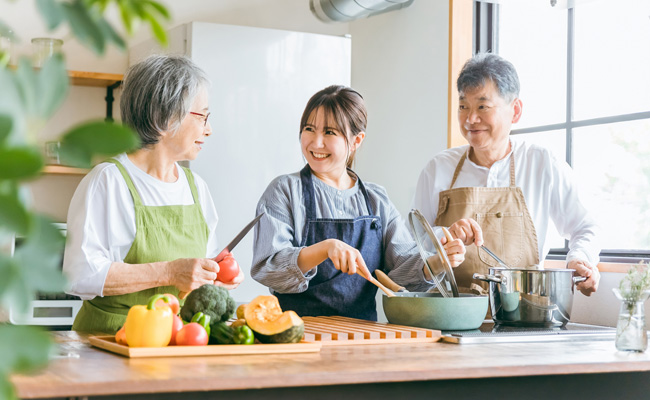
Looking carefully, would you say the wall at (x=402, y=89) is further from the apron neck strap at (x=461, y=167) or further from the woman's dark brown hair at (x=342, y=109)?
the woman's dark brown hair at (x=342, y=109)

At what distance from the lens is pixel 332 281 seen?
6.23 ft

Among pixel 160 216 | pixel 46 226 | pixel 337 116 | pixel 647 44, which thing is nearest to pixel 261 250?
pixel 160 216

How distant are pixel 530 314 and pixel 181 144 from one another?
3.15 ft

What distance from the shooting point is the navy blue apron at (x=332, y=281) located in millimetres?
1896

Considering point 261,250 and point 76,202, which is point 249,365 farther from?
point 76,202

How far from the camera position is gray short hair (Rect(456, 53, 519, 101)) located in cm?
224

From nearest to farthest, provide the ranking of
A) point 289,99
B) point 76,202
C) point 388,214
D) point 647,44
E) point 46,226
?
point 46,226, point 76,202, point 388,214, point 647,44, point 289,99

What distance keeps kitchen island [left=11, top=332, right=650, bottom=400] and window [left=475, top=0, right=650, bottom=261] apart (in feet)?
4.37

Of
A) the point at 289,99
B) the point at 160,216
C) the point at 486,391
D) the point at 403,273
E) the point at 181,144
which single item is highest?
→ the point at 289,99

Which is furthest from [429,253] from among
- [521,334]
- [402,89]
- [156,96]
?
[402,89]

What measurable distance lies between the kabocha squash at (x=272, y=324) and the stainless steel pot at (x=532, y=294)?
1.69 feet

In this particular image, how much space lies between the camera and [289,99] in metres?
3.48

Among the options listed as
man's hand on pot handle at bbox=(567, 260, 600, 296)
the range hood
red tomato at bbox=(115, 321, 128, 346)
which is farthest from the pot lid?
the range hood

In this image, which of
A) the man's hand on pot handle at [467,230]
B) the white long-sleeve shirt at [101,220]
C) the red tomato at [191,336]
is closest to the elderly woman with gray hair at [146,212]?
the white long-sleeve shirt at [101,220]
